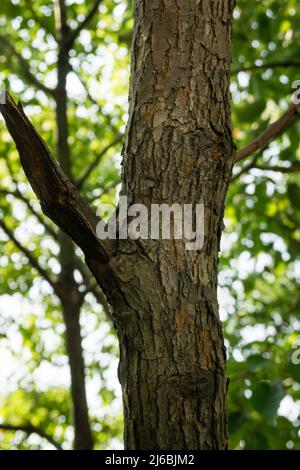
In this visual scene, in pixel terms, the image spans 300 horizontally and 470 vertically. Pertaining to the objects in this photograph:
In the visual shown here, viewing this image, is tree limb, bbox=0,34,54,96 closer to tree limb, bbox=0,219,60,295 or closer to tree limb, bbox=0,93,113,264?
tree limb, bbox=0,219,60,295

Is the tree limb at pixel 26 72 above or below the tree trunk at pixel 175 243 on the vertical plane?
above

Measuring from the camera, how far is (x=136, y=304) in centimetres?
167

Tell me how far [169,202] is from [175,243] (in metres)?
0.11

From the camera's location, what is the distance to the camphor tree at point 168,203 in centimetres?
161

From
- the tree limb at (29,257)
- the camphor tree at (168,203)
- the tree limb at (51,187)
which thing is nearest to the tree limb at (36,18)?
the tree limb at (29,257)

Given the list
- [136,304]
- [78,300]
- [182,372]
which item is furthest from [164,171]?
[78,300]

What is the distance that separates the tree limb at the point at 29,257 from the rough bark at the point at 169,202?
1.72 metres

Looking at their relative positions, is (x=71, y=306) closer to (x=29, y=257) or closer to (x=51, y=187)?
(x=29, y=257)

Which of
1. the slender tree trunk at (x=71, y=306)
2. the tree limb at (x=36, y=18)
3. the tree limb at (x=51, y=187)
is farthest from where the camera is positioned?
the tree limb at (x=36, y=18)

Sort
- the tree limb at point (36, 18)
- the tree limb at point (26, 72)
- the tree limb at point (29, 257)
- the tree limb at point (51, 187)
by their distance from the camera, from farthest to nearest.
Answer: the tree limb at point (36, 18), the tree limb at point (26, 72), the tree limb at point (29, 257), the tree limb at point (51, 187)

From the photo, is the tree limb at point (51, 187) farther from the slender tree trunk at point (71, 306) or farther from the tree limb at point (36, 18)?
the tree limb at point (36, 18)

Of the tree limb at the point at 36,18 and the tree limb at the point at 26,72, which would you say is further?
the tree limb at the point at 36,18

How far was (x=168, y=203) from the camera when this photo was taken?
171 centimetres

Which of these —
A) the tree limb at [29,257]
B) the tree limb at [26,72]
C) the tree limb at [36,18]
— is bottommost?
the tree limb at [29,257]
